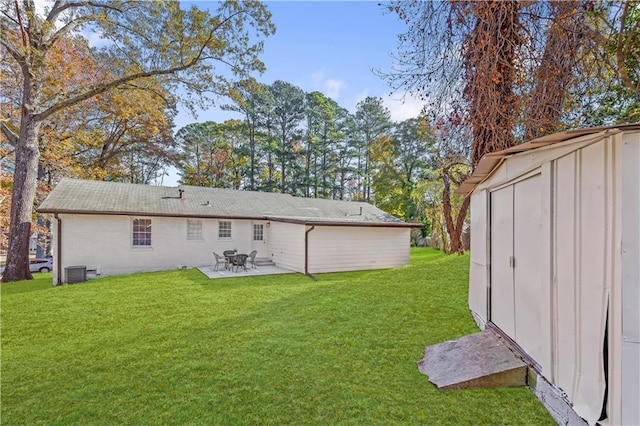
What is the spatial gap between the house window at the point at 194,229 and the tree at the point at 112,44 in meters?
5.47

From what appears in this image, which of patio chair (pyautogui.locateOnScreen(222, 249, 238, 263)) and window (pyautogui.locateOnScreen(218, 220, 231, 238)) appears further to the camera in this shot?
window (pyautogui.locateOnScreen(218, 220, 231, 238))

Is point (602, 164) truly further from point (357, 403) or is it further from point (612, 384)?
point (357, 403)

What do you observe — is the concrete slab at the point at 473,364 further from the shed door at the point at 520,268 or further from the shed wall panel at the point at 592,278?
the shed wall panel at the point at 592,278

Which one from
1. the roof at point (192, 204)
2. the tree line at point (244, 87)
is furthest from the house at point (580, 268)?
the roof at point (192, 204)

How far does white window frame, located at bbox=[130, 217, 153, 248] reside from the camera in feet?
39.4

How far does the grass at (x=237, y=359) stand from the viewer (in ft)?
9.96

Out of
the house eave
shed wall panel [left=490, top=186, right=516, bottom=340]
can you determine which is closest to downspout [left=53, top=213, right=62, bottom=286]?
the house eave

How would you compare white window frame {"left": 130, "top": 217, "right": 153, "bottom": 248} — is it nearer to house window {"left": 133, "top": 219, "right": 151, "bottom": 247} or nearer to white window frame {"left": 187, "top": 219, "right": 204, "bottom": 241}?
house window {"left": 133, "top": 219, "right": 151, "bottom": 247}

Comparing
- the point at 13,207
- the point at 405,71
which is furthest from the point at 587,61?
the point at 13,207

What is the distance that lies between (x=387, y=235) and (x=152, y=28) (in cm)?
1224

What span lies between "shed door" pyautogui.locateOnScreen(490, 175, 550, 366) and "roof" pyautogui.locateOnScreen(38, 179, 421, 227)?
768 centimetres

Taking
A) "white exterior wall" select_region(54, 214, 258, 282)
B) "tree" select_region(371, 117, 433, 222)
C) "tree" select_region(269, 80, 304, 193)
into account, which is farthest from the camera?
"tree" select_region(269, 80, 304, 193)

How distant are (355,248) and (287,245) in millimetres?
2905

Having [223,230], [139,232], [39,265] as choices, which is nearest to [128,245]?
[139,232]
